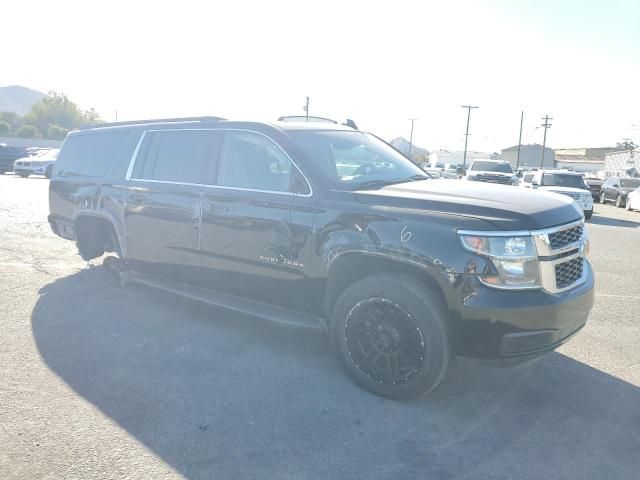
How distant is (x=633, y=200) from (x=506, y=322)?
2324cm

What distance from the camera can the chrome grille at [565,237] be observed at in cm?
343

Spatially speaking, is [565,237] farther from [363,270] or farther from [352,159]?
[352,159]

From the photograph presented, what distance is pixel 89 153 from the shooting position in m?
6.35

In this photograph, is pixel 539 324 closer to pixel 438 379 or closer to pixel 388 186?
pixel 438 379

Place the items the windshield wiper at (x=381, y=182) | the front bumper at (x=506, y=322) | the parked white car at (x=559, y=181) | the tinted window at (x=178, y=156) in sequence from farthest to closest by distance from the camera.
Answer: the parked white car at (x=559, y=181)
the tinted window at (x=178, y=156)
the windshield wiper at (x=381, y=182)
the front bumper at (x=506, y=322)

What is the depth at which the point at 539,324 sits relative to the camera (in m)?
3.31

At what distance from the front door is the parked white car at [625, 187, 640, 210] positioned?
74.4 ft

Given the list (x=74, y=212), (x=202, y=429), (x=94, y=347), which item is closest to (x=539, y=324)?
(x=202, y=429)

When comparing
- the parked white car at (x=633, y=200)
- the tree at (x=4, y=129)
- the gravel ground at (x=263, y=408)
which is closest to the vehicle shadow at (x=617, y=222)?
the parked white car at (x=633, y=200)

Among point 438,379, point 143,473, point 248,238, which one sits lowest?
point 143,473

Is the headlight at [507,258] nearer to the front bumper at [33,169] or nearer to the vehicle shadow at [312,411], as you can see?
the vehicle shadow at [312,411]

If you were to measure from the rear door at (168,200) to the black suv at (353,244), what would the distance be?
2 centimetres

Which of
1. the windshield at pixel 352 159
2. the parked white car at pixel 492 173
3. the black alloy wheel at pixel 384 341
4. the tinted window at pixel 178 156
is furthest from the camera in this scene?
the parked white car at pixel 492 173

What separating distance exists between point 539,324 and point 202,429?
220cm
